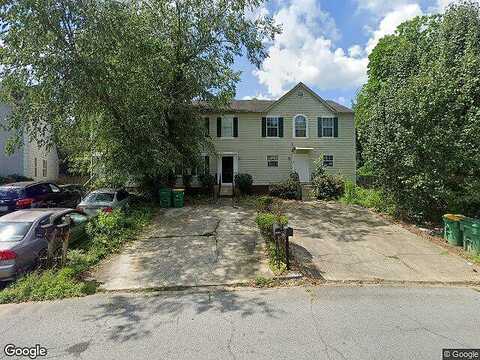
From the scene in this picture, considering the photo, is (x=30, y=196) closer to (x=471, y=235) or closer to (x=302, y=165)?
(x=471, y=235)

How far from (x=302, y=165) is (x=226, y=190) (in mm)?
5461

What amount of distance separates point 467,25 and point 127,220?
13930 mm

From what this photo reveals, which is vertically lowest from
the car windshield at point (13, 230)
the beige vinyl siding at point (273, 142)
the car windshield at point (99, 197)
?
the car windshield at point (13, 230)

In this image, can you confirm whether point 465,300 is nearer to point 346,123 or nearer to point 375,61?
point 346,123

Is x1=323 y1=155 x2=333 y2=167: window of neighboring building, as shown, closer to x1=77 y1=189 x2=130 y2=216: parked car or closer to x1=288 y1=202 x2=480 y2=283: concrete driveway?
x1=288 y1=202 x2=480 y2=283: concrete driveway

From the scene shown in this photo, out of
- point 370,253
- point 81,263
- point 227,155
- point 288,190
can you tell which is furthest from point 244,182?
point 81,263

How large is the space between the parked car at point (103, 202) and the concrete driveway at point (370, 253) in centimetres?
657

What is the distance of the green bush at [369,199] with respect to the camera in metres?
15.1

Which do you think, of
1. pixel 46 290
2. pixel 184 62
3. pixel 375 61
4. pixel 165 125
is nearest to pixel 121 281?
pixel 46 290

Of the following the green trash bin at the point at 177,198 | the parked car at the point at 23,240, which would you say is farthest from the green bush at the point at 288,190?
the parked car at the point at 23,240

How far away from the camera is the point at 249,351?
14.9 ft

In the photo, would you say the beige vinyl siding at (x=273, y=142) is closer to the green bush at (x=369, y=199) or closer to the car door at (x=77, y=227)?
the green bush at (x=369, y=199)

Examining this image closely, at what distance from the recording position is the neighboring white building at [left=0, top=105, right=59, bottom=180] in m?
22.3

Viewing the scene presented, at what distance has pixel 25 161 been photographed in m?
23.6
